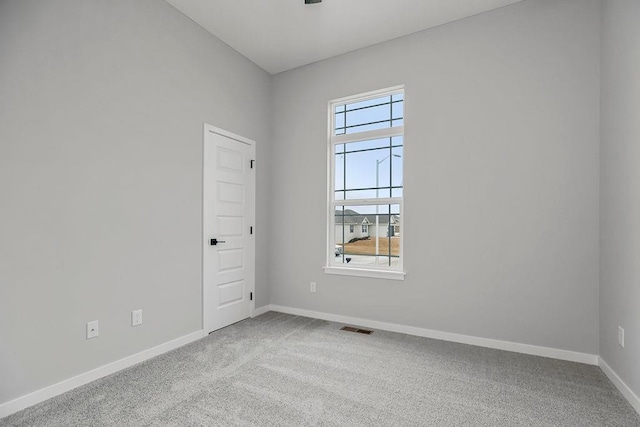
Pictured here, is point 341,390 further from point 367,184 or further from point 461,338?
point 367,184

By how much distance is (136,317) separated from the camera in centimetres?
262

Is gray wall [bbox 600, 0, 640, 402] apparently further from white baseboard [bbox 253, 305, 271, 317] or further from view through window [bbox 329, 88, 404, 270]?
white baseboard [bbox 253, 305, 271, 317]

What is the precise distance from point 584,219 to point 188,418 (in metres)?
3.21

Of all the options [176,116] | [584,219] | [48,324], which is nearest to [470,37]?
[584,219]

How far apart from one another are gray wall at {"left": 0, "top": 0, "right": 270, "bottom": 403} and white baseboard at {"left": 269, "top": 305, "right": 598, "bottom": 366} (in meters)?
1.44

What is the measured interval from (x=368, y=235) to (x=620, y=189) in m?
2.16

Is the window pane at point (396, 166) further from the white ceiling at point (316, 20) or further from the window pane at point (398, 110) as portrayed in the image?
the white ceiling at point (316, 20)

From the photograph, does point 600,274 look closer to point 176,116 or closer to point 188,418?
point 188,418

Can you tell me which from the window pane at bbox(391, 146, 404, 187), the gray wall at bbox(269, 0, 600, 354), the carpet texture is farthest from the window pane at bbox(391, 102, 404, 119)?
the carpet texture

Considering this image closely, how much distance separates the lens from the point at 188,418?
1.87 metres

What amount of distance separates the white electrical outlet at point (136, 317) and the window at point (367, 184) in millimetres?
1991

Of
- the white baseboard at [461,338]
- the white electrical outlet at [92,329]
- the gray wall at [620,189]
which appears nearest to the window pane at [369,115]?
the gray wall at [620,189]

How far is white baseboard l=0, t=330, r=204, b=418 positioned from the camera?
1.93 m

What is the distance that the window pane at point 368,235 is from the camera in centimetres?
356
